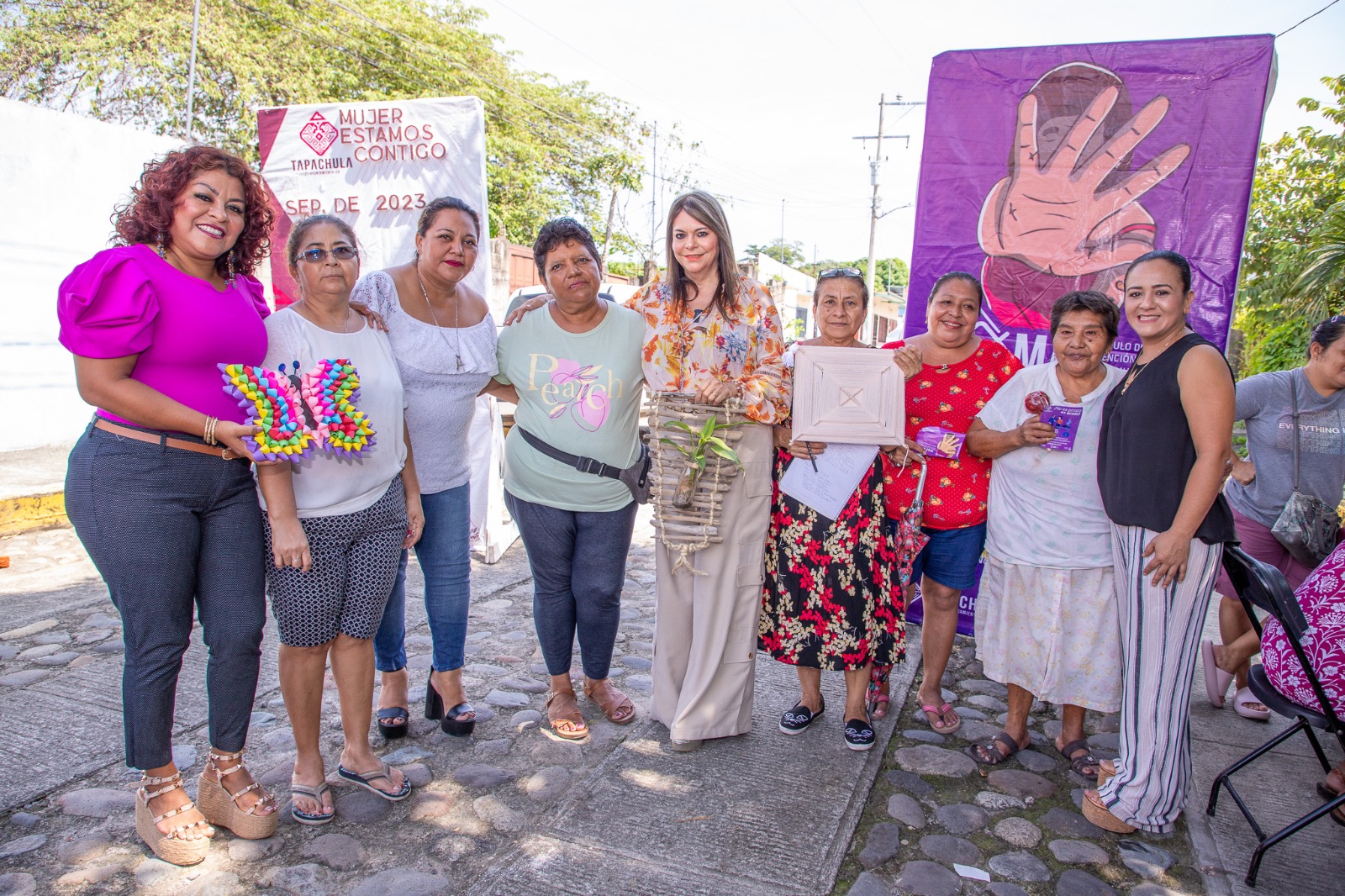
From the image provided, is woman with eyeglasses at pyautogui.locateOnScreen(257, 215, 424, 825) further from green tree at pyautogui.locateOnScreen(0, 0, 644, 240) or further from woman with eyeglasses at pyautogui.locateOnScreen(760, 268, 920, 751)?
green tree at pyautogui.locateOnScreen(0, 0, 644, 240)

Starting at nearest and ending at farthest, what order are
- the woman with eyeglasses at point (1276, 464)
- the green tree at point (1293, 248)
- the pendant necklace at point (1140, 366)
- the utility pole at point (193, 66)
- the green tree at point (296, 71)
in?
the pendant necklace at point (1140, 366) < the woman with eyeglasses at point (1276, 464) < the green tree at point (1293, 248) < the utility pole at point (193, 66) < the green tree at point (296, 71)

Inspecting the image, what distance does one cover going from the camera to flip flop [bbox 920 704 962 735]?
137 inches

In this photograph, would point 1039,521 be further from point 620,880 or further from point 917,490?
point 620,880

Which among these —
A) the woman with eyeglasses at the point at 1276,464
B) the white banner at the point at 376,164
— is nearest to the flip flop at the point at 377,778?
the white banner at the point at 376,164

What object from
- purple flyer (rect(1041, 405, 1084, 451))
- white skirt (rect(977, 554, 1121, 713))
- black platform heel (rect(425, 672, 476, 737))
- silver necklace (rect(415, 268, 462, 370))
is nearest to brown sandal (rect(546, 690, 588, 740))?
black platform heel (rect(425, 672, 476, 737))

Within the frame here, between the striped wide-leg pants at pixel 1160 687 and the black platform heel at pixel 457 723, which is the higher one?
the striped wide-leg pants at pixel 1160 687

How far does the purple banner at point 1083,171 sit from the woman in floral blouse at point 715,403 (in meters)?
1.73

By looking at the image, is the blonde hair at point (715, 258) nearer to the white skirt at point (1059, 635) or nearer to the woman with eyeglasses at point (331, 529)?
the woman with eyeglasses at point (331, 529)

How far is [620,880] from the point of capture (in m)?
2.40

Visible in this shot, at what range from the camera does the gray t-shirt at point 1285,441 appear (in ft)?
11.7

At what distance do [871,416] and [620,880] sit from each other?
1.73 metres

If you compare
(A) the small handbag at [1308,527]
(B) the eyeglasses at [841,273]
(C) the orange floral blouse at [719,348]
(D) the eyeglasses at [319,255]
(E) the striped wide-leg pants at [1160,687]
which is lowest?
(E) the striped wide-leg pants at [1160,687]

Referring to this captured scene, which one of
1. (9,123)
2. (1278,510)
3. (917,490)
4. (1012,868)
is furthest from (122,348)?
(9,123)

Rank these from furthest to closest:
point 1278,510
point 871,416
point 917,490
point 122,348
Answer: point 1278,510 < point 917,490 < point 871,416 < point 122,348
